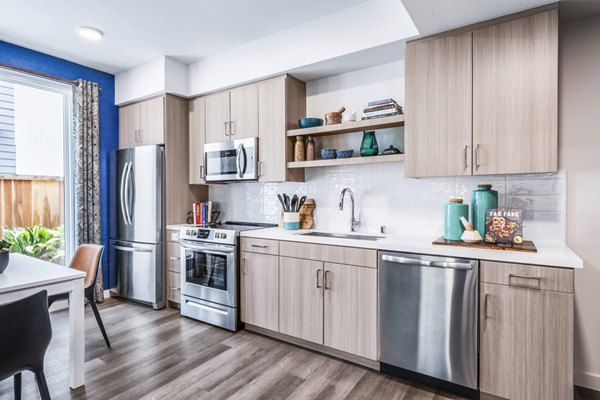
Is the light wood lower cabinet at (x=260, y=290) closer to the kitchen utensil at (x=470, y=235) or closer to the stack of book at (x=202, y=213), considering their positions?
the stack of book at (x=202, y=213)

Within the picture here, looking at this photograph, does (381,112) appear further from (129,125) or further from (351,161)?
(129,125)

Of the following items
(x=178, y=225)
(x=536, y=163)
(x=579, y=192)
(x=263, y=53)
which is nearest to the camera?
(x=536, y=163)

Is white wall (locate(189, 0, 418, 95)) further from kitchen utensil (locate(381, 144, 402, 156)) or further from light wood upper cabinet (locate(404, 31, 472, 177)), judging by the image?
kitchen utensil (locate(381, 144, 402, 156))

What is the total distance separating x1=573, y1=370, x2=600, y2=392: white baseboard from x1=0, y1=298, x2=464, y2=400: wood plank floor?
92 cm

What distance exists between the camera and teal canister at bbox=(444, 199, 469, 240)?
7.44ft

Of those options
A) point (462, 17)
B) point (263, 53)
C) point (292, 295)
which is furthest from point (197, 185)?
point (462, 17)

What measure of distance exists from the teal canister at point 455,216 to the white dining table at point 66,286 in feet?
7.85

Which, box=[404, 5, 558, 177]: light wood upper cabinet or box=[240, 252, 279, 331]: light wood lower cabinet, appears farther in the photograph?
box=[240, 252, 279, 331]: light wood lower cabinet

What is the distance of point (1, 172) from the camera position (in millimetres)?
3256

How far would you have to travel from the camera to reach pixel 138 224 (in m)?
3.74

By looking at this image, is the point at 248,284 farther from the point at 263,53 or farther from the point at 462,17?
the point at 462,17

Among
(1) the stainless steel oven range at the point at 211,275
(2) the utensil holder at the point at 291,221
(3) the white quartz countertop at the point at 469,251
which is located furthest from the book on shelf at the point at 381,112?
(1) the stainless steel oven range at the point at 211,275

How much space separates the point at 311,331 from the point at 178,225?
200 centimetres

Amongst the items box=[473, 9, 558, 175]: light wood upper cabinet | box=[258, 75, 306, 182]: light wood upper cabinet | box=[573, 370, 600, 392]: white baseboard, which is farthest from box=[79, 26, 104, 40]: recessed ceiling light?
box=[573, 370, 600, 392]: white baseboard
